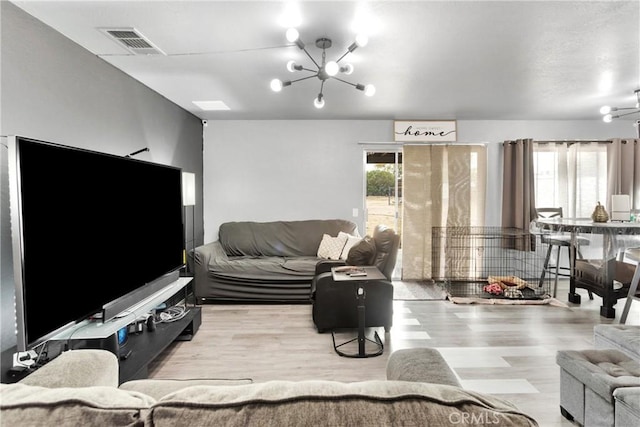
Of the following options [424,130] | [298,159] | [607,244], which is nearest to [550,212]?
[607,244]

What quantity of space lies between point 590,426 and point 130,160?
338cm

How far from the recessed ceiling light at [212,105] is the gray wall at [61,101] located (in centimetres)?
58

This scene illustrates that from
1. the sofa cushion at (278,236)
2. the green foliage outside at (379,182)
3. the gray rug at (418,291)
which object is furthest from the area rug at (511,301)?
the green foliage outside at (379,182)

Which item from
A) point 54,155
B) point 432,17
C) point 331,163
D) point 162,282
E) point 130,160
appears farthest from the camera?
point 331,163

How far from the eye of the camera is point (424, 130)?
5828 millimetres

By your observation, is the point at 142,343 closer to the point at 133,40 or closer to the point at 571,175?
the point at 133,40

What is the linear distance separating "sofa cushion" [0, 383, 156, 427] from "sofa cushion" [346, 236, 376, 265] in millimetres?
3189

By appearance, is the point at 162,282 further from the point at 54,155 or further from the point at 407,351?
the point at 407,351

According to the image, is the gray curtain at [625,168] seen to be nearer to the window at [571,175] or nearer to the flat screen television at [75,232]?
the window at [571,175]

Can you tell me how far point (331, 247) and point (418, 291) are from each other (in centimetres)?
138

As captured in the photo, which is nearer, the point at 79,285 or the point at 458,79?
the point at 79,285

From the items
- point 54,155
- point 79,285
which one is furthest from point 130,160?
point 79,285

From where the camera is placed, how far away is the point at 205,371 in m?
2.88

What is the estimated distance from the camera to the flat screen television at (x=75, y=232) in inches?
67.5
